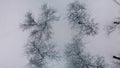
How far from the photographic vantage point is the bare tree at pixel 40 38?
6.35ft

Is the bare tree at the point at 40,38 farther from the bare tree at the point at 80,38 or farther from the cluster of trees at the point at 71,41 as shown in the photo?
the bare tree at the point at 80,38

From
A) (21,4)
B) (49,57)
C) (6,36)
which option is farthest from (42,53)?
(21,4)

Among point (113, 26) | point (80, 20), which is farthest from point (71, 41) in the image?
point (113, 26)

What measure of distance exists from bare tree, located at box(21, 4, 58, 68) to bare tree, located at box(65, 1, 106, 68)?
15 cm

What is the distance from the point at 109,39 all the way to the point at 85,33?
0.23m

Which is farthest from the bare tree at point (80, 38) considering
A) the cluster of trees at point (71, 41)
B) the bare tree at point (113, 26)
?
the bare tree at point (113, 26)

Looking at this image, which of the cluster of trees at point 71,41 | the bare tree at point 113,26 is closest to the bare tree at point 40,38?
the cluster of trees at point 71,41

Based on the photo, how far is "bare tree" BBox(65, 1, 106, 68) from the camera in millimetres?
1885

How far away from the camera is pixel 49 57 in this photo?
1.93 meters

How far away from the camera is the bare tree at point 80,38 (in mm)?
1885

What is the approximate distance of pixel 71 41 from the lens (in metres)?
1.92

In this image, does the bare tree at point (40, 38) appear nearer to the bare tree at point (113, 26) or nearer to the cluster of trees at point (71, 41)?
the cluster of trees at point (71, 41)

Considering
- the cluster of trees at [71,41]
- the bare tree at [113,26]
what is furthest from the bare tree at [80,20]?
the bare tree at [113,26]

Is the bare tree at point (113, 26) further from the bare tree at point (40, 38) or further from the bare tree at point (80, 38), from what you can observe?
the bare tree at point (40, 38)
